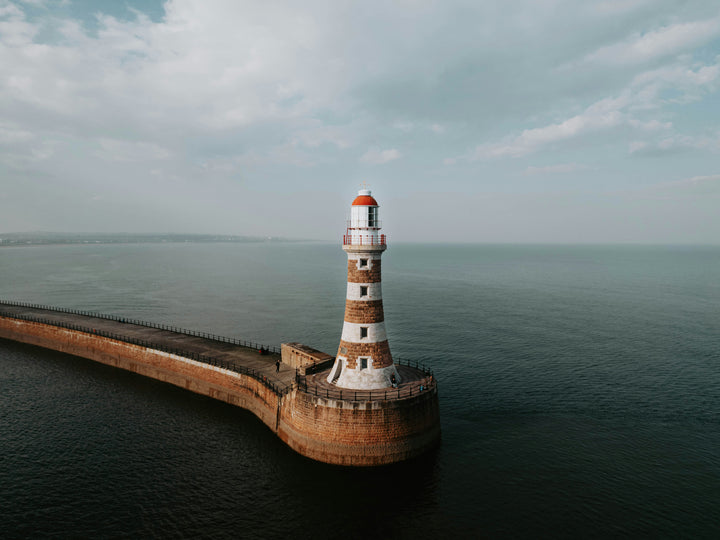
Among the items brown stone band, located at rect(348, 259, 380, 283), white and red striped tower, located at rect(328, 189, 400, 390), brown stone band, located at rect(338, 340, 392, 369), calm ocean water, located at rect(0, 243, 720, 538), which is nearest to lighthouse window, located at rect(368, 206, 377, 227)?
white and red striped tower, located at rect(328, 189, 400, 390)

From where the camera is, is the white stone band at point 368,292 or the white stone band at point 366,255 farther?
the white stone band at point 368,292

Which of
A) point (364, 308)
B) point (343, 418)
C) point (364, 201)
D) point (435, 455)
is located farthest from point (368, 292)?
point (435, 455)

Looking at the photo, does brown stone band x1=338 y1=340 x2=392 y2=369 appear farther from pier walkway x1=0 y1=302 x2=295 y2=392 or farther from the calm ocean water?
the calm ocean water

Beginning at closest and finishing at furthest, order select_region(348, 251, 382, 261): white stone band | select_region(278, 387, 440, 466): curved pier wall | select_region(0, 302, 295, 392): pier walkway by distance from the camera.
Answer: select_region(278, 387, 440, 466): curved pier wall < select_region(348, 251, 382, 261): white stone band < select_region(0, 302, 295, 392): pier walkway

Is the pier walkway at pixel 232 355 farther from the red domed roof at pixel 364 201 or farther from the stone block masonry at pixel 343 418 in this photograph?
the red domed roof at pixel 364 201

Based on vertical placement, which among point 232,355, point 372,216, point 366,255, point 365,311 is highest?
point 372,216

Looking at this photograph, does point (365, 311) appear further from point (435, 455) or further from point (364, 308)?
point (435, 455)

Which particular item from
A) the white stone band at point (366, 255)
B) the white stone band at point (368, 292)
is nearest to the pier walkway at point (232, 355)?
the white stone band at point (368, 292)
